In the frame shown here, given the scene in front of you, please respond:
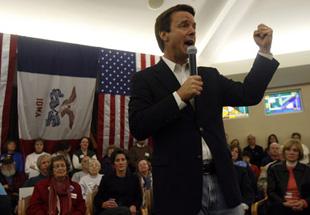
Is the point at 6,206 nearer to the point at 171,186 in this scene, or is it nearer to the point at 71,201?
the point at 71,201

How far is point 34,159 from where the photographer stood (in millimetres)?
5770

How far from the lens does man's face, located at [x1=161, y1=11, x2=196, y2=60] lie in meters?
1.31

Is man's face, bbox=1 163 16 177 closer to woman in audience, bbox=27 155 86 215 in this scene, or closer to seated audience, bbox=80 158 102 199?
seated audience, bbox=80 158 102 199

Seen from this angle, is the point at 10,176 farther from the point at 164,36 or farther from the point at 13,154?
the point at 164,36

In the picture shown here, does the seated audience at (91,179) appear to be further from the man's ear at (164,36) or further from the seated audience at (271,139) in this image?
the seated audience at (271,139)

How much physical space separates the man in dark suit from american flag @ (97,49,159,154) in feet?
17.6

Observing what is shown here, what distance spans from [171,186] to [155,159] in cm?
11

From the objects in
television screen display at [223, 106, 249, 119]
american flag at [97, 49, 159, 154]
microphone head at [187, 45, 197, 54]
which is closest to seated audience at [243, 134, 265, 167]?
television screen display at [223, 106, 249, 119]

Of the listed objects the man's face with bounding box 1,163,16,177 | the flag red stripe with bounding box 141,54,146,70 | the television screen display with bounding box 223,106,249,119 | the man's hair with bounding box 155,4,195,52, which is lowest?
the man's face with bounding box 1,163,16,177

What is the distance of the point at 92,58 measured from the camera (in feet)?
21.4

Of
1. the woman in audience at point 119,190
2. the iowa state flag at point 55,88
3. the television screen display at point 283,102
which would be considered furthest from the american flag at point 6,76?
the television screen display at point 283,102

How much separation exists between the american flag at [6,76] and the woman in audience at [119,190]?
2459 mm

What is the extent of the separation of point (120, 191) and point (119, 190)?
0.02 meters

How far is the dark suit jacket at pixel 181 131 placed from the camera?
1.14 m
